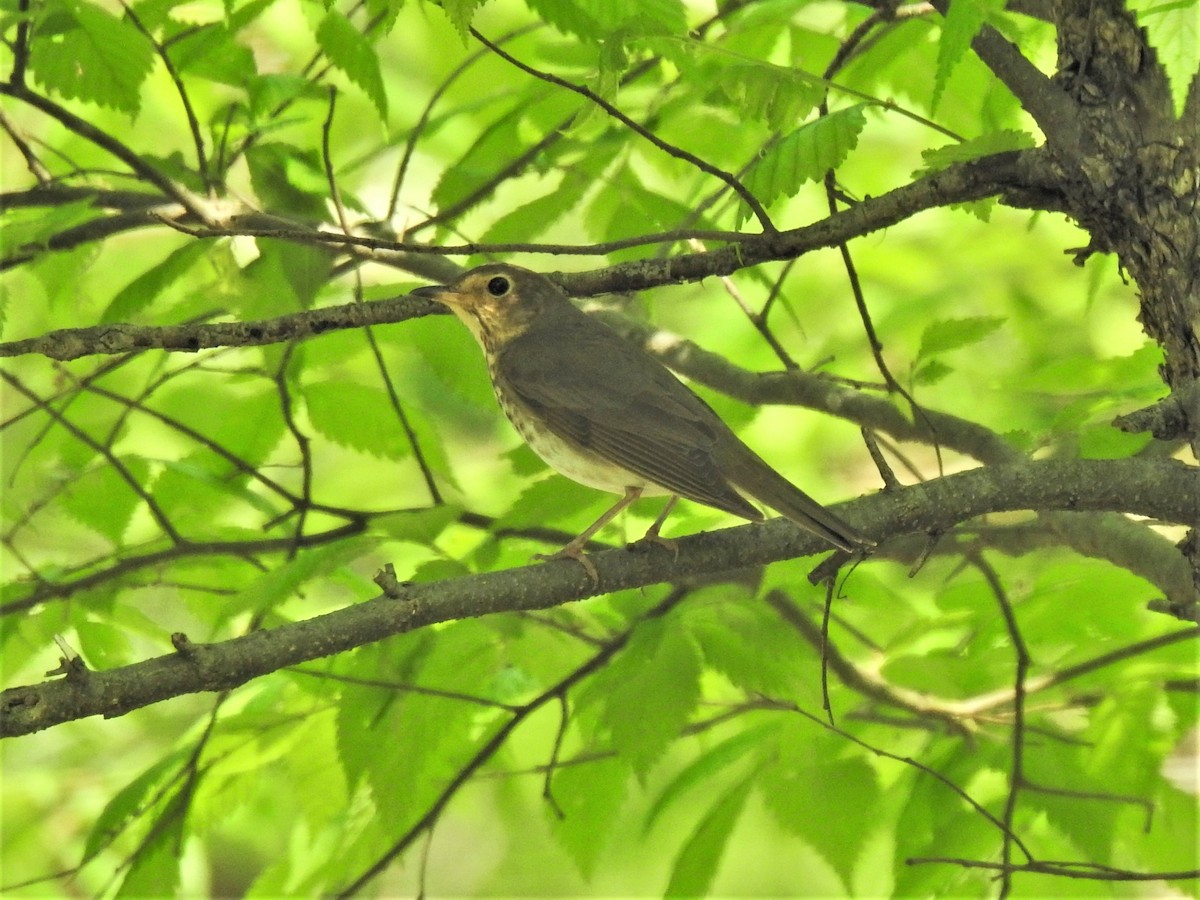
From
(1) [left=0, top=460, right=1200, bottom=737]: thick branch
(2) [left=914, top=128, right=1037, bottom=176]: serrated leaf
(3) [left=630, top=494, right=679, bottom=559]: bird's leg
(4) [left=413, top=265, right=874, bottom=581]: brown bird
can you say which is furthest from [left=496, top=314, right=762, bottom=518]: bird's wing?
(2) [left=914, top=128, right=1037, bottom=176]: serrated leaf

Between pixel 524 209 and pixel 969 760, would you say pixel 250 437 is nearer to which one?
pixel 524 209

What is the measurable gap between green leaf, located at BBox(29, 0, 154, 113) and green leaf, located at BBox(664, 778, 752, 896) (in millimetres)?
2243

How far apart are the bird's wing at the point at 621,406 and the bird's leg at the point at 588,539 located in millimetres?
142

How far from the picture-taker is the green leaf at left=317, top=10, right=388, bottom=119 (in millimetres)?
2684

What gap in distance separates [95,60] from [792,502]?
1.97 meters

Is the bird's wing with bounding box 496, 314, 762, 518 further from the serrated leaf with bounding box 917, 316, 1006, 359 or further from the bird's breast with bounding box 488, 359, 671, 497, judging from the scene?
the serrated leaf with bounding box 917, 316, 1006, 359

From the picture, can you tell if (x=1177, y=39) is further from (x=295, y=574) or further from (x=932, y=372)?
(x=295, y=574)

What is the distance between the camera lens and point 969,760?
115 inches

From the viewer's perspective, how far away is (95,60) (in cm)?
285

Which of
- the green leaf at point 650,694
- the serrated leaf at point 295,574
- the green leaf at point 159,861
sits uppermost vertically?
the serrated leaf at point 295,574

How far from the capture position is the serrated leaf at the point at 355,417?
3.32 m

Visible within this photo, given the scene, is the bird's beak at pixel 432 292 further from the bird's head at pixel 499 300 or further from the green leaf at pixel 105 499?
the green leaf at pixel 105 499

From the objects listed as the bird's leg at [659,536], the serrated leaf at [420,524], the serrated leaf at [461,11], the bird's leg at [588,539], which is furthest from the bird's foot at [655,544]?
the serrated leaf at [461,11]

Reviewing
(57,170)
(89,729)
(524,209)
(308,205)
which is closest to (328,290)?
(308,205)
